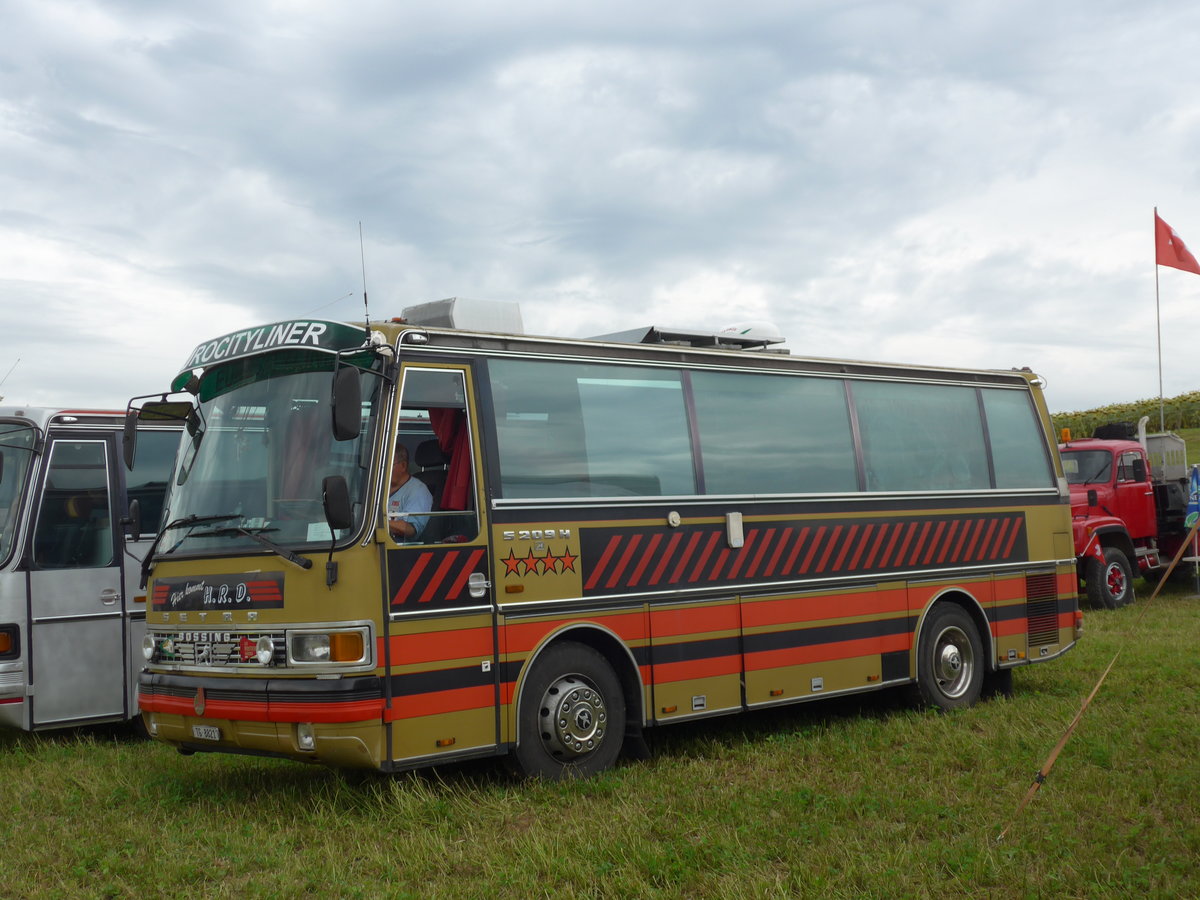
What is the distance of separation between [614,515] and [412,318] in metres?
1.93

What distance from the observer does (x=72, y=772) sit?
345 inches

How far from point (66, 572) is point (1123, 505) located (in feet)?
50.3

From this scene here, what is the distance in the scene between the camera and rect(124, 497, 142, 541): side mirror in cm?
927

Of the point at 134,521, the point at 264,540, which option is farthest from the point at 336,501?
the point at 134,521

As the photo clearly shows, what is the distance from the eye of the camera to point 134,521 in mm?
9289

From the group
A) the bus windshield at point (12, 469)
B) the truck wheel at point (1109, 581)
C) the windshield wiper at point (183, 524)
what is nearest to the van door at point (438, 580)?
the windshield wiper at point (183, 524)

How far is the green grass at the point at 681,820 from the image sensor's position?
5.89 meters

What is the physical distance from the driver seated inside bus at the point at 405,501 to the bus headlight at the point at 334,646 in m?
0.64

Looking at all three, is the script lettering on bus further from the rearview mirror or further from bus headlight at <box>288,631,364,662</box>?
the rearview mirror

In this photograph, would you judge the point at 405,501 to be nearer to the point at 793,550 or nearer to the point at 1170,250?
the point at 793,550

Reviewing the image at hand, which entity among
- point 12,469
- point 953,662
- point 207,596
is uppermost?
point 12,469

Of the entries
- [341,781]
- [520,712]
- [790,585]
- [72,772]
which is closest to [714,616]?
[790,585]

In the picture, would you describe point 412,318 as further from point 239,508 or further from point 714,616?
point 714,616

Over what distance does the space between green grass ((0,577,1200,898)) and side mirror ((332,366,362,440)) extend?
2.13 m
